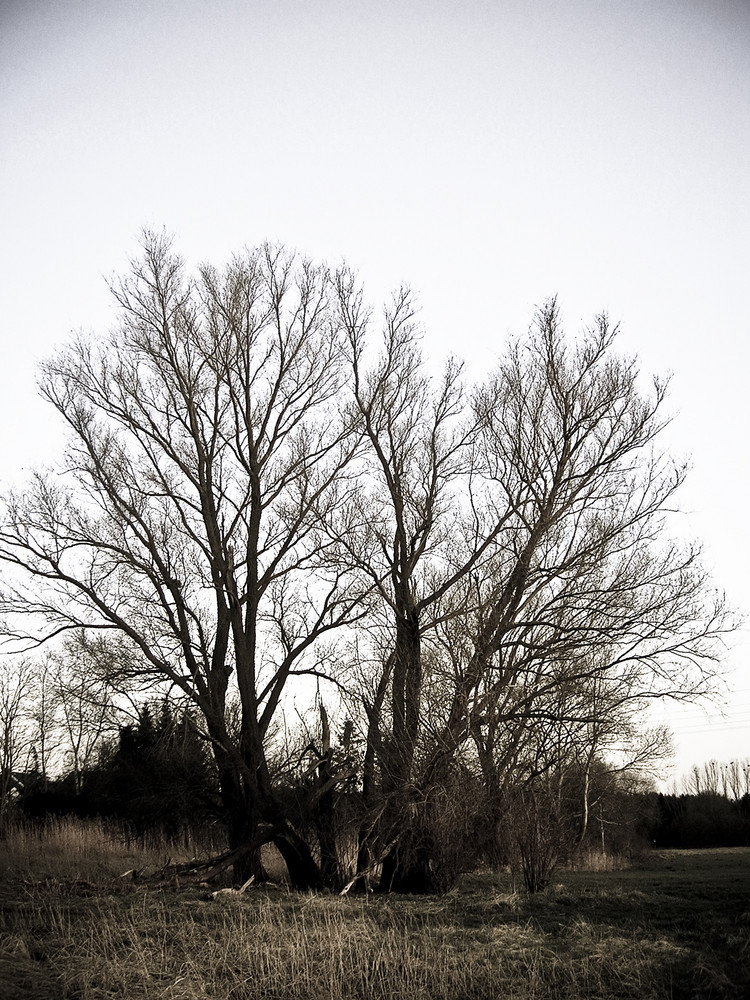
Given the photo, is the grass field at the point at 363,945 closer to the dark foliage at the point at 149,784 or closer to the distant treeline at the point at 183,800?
the distant treeline at the point at 183,800

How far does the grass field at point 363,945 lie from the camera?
8164mm

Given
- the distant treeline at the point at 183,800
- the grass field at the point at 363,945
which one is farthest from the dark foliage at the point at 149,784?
the grass field at the point at 363,945

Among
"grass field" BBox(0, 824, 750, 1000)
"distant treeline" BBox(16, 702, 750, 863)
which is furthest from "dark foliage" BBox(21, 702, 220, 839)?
"grass field" BBox(0, 824, 750, 1000)

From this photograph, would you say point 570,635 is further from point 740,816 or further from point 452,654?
point 740,816

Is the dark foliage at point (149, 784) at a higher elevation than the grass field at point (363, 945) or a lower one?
higher

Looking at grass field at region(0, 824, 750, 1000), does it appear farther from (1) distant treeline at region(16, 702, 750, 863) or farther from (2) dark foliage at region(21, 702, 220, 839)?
(2) dark foliage at region(21, 702, 220, 839)

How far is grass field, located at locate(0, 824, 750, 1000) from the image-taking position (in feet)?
→ 26.8

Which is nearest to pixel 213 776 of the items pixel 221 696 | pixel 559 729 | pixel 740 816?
pixel 221 696

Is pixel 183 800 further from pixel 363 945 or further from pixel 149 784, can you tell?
pixel 363 945

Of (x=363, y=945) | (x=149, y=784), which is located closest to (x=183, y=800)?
(x=149, y=784)

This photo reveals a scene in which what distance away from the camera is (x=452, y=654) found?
15.3 metres

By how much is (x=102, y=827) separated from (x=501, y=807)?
47.1ft

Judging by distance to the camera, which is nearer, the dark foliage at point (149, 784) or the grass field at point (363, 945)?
the grass field at point (363, 945)

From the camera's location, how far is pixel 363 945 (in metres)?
9.54
